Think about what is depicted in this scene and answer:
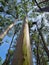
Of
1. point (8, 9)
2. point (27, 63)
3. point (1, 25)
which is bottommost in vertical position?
point (1, 25)

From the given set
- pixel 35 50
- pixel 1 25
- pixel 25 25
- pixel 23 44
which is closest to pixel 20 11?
pixel 1 25

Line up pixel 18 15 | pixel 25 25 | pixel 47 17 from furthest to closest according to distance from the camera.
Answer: pixel 18 15 < pixel 47 17 < pixel 25 25

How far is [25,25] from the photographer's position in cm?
356

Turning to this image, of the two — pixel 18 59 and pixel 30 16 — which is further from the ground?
pixel 18 59

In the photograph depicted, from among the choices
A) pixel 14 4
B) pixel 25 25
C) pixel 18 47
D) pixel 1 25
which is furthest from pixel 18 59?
pixel 14 4

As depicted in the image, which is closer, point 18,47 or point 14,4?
point 18,47

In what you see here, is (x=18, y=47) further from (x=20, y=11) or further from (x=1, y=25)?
(x=20, y=11)

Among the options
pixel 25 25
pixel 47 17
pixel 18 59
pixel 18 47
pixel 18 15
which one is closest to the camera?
pixel 18 59

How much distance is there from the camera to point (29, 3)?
8.79m

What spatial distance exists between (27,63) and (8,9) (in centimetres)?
598

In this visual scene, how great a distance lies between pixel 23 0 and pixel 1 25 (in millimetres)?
1747

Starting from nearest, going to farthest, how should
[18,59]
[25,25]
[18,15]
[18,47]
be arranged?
[18,59]
[18,47]
[25,25]
[18,15]

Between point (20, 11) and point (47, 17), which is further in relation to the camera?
point (20, 11)

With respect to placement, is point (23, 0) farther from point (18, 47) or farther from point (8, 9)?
point (18, 47)
